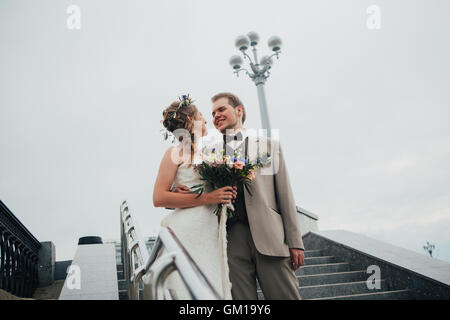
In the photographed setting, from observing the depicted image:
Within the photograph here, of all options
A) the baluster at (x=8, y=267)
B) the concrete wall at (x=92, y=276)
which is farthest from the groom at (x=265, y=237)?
the baluster at (x=8, y=267)

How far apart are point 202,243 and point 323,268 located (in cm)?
426

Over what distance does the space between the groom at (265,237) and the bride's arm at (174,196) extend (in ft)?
0.70

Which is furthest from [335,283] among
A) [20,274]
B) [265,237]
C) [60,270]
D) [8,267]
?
[60,270]

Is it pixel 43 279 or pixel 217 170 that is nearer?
pixel 217 170

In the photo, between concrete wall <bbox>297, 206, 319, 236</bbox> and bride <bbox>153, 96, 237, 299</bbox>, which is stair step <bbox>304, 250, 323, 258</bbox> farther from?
bride <bbox>153, 96, 237, 299</bbox>

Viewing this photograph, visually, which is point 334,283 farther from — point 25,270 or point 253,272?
point 25,270

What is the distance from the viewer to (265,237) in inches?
78.4

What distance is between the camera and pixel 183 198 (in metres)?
1.99

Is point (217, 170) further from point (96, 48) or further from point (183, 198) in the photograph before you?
point (96, 48)

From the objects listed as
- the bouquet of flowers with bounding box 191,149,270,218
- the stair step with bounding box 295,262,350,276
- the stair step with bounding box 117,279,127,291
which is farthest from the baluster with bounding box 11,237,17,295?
the stair step with bounding box 295,262,350,276

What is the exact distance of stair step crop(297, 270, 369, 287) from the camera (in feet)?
16.0

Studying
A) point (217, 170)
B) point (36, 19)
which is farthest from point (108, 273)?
point (36, 19)

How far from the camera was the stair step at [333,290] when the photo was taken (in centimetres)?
444
